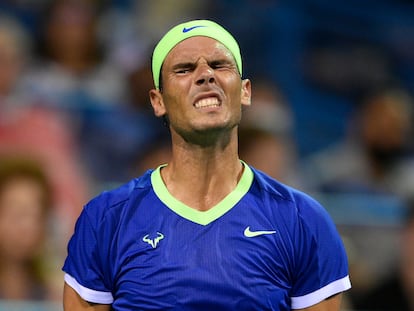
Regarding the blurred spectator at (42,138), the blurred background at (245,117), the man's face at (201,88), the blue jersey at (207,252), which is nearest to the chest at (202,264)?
the blue jersey at (207,252)

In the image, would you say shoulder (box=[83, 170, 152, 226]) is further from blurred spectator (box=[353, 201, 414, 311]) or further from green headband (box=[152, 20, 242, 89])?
blurred spectator (box=[353, 201, 414, 311])

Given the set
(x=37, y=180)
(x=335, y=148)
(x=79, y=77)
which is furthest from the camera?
(x=335, y=148)

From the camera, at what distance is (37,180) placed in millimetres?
5539

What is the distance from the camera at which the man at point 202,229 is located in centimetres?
354

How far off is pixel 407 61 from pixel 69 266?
640 centimetres

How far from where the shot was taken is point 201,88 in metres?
3.63

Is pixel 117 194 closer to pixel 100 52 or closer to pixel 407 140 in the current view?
pixel 100 52

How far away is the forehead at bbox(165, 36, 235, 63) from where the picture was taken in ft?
12.1

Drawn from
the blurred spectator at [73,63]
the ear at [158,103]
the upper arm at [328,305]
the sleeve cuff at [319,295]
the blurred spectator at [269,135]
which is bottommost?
the upper arm at [328,305]

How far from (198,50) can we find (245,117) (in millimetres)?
3506

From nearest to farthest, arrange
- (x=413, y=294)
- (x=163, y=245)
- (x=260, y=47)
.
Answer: (x=163, y=245) → (x=413, y=294) → (x=260, y=47)

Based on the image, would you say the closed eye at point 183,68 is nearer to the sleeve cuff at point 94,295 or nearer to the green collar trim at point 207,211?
the green collar trim at point 207,211

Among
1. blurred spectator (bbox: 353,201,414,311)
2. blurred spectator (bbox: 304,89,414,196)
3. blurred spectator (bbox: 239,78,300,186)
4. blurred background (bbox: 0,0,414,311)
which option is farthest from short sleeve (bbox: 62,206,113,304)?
blurred spectator (bbox: 304,89,414,196)

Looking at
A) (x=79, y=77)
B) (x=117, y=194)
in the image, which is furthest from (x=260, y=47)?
(x=117, y=194)
